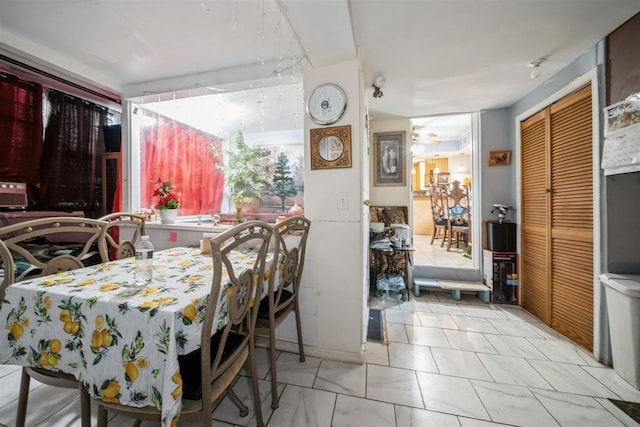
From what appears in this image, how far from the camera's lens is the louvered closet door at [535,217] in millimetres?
2416

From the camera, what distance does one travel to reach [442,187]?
4781mm

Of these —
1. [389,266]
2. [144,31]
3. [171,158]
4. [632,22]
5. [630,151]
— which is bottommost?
[389,266]

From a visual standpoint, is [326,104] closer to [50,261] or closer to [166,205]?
[166,205]

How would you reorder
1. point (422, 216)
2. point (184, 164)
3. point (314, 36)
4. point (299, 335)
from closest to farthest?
point (314, 36) < point (299, 335) < point (184, 164) < point (422, 216)

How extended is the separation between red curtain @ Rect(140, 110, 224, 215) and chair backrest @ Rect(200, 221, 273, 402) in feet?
5.83

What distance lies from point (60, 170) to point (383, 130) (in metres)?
3.99

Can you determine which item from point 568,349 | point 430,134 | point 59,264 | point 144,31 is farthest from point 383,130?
point 59,264

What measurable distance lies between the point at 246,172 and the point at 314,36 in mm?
1373

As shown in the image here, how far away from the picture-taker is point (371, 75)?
2219 mm

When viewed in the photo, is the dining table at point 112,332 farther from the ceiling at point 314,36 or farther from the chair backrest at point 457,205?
the chair backrest at point 457,205

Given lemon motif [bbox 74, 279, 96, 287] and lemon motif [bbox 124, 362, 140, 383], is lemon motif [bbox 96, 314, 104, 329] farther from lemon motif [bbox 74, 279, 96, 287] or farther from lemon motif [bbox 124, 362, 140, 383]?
lemon motif [bbox 74, 279, 96, 287]

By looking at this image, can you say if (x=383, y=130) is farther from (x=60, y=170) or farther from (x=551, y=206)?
(x=60, y=170)

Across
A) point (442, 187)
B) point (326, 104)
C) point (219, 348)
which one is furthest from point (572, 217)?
point (219, 348)

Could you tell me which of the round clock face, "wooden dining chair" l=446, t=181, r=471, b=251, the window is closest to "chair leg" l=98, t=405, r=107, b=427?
the window
